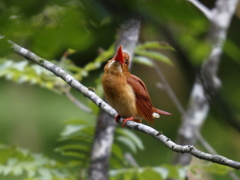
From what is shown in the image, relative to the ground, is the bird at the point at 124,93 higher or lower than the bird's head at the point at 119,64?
lower

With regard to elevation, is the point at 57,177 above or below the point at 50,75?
below

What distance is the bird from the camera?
2281 millimetres

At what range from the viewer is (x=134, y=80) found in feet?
7.80

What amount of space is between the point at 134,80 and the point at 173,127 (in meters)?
3.31

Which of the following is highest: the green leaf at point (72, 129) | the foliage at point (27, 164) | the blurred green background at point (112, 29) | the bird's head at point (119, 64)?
the bird's head at point (119, 64)

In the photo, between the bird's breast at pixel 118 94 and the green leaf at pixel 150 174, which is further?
the green leaf at pixel 150 174

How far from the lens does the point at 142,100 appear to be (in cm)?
234

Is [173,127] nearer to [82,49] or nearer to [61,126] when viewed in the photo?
[61,126]

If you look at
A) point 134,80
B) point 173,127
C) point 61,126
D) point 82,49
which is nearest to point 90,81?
point 61,126

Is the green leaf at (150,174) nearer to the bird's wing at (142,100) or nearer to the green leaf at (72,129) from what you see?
the bird's wing at (142,100)

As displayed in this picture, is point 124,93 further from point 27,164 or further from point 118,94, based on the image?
point 27,164

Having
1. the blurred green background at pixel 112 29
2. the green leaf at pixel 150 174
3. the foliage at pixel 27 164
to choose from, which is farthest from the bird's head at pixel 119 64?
the blurred green background at pixel 112 29

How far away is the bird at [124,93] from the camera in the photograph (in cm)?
228

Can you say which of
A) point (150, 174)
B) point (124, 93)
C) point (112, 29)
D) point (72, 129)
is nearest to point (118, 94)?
point (124, 93)
